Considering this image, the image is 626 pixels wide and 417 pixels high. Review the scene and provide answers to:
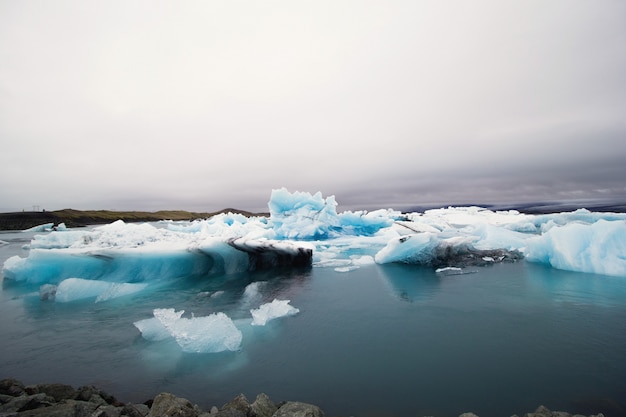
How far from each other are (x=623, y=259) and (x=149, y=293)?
509 inches

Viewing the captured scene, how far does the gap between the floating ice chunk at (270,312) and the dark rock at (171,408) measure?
260 cm

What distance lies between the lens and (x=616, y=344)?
4234mm

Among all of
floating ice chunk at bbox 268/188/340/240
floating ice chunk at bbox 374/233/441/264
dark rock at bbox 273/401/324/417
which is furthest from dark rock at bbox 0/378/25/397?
floating ice chunk at bbox 268/188/340/240

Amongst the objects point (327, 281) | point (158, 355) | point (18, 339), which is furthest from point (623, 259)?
point (18, 339)

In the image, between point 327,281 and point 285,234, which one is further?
point 285,234

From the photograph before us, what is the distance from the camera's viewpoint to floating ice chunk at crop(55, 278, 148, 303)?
689 cm

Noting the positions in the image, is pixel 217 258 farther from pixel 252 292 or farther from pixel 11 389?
pixel 11 389

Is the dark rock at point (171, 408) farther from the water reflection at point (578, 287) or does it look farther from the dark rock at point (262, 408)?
the water reflection at point (578, 287)

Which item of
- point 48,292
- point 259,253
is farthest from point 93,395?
point 259,253

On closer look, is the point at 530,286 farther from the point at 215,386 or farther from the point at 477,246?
the point at 215,386

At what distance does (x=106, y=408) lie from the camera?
2.37m

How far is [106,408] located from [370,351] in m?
3.11

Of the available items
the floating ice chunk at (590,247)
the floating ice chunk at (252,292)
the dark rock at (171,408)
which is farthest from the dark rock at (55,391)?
the floating ice chunk at (590,247)

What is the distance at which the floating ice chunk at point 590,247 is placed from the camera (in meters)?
8.39
